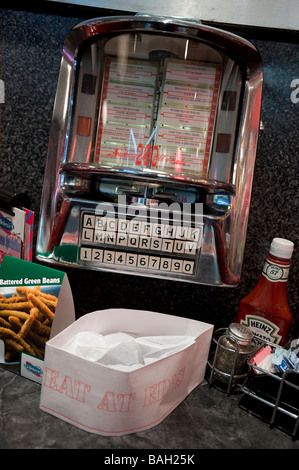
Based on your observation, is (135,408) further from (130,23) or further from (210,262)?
(130,23)

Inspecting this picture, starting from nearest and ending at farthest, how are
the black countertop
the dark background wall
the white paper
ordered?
the black countertop < the white paper < the dark background wall

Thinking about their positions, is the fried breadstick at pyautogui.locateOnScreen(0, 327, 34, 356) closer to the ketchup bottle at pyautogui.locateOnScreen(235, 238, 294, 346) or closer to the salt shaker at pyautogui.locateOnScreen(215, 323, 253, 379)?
the salt shaker at pyautogui.locateOnScreen(215, 323, 253, 379)

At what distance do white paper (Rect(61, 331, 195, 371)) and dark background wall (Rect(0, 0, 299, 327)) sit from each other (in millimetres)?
410

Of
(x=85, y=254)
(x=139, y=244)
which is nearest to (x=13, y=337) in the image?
(x=85, y=254)

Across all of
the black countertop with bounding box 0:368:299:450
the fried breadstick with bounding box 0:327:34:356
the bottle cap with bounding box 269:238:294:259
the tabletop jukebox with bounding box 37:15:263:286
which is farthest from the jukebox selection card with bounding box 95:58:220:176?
the black countertop with bounding box 0:368:299:450

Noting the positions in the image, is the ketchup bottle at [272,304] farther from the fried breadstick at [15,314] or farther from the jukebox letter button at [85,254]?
the fried breadstick at [15,314]

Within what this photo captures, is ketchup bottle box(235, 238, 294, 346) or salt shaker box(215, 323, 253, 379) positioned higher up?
ketchup bottle box(235, 238, 294, 346)

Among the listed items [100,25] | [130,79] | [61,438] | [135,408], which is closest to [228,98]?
[130,79]

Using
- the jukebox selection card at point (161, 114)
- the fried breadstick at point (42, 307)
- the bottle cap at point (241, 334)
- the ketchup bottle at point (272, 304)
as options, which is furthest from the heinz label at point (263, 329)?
the fried breadstick at point (42, 307)

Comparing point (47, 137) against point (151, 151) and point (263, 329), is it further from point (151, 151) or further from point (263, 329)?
point (263, 329)

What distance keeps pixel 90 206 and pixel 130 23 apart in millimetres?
468

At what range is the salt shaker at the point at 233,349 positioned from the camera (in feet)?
3.24

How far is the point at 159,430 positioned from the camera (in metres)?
0.86

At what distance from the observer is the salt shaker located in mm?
988
